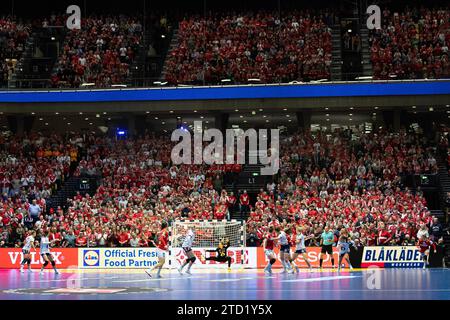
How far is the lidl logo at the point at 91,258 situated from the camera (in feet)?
136

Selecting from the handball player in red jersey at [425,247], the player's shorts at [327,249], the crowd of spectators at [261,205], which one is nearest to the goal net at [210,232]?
the crowd of spectators at [261,205]

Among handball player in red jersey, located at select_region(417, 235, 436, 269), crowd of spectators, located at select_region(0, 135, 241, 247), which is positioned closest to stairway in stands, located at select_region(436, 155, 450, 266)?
handball player in red jersey, located at select_region(417, 235, 436, 269)

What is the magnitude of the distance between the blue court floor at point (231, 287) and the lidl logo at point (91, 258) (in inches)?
311

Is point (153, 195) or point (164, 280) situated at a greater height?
point (153, 195)

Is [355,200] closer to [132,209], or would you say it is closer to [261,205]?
[261,205]

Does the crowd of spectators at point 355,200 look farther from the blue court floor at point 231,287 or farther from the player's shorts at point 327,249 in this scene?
the blue court floor at point 231,287

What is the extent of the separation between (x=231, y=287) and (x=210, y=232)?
17046mm

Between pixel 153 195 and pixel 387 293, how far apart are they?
2703cm

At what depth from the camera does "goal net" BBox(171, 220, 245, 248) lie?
41.6 m
